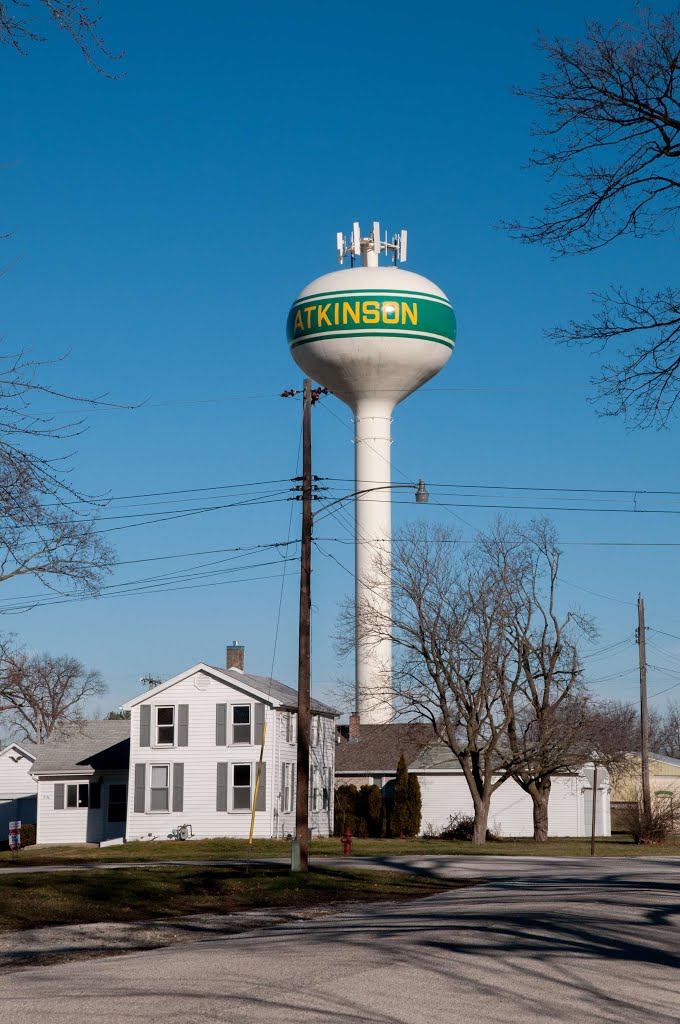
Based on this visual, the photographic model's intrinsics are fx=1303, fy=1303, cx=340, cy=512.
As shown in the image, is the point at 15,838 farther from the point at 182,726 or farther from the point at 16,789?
the point at 16,789

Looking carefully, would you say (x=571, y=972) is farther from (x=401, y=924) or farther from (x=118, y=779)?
(x=118, y=779)

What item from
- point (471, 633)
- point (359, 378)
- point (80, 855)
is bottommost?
point (80, 855)

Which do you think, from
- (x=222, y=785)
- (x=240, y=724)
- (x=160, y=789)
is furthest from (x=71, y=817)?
(x=240, y=724)

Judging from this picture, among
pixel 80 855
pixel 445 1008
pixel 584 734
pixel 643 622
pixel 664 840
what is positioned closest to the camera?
pixel 445 1008

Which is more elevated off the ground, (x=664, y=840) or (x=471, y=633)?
(x=471, y=633)

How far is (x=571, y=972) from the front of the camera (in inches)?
444

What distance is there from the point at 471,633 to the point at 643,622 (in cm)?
966

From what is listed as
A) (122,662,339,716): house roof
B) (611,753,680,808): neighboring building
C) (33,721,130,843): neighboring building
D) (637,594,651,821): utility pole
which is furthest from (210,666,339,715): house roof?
(611,753,680,808): neighboring building

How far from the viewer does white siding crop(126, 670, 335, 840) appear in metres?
46.3

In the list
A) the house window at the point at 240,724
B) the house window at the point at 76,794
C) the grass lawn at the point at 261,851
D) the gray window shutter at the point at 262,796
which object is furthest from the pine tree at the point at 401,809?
the house window at the point at 76,794

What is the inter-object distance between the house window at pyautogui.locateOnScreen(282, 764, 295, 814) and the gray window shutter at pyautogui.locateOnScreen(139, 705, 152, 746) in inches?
200

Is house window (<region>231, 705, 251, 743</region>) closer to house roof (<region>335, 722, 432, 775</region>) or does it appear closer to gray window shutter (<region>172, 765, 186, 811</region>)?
gray window shutter (<region>172, 765, 186, 811</region>)

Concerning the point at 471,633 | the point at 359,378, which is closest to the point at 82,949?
the point at 471,633

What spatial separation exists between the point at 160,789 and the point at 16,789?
54.6 ft
